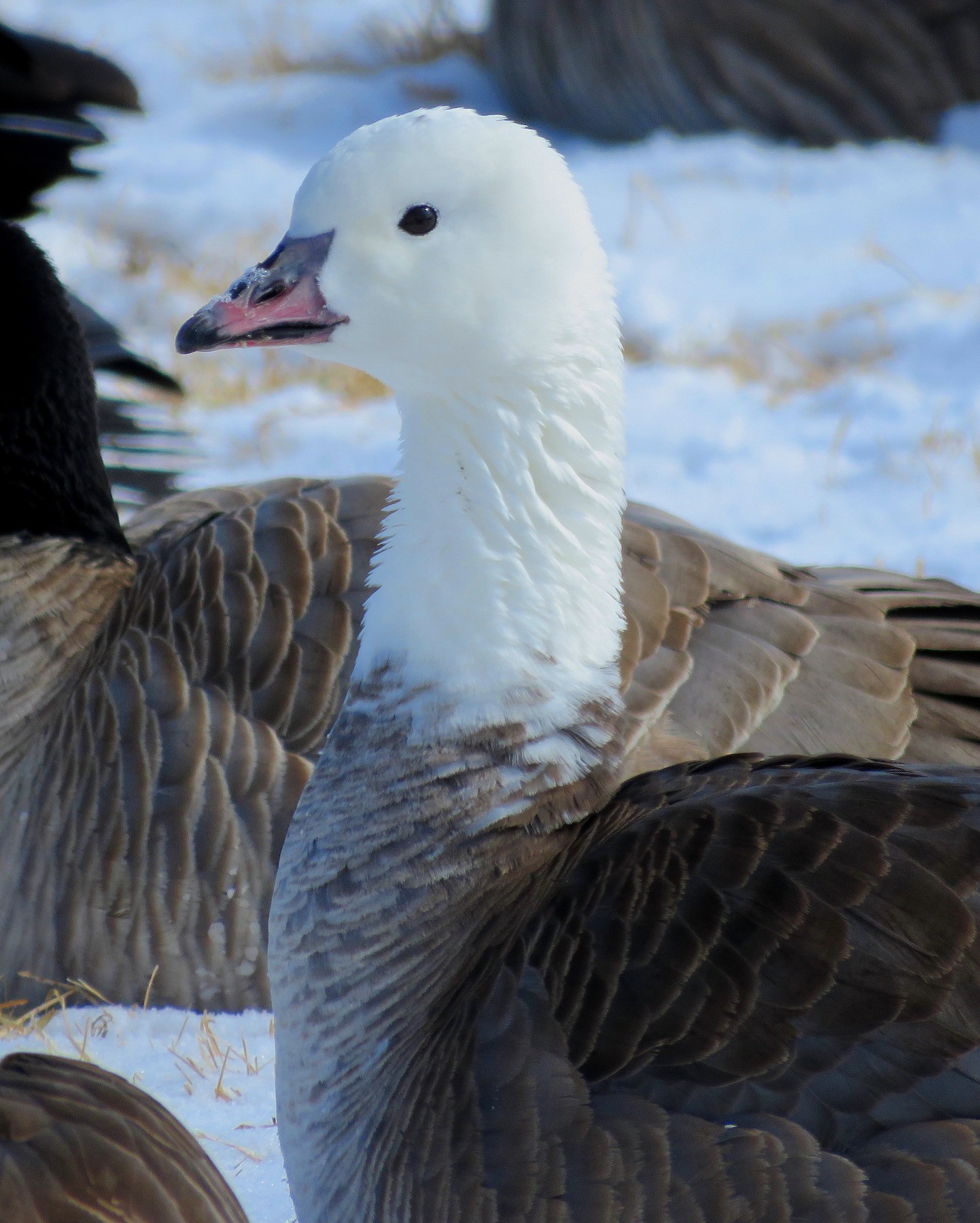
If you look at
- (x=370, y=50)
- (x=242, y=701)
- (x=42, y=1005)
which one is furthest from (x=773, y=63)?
(x=42, y=1005)

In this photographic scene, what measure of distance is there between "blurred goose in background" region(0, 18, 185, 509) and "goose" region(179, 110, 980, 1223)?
318cm

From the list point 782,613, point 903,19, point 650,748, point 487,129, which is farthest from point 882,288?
point 487,129

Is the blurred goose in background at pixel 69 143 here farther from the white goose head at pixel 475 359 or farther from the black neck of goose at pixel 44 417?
the white goose head at pixel 475 359

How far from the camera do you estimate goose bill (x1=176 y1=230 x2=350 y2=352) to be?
7.83 ft

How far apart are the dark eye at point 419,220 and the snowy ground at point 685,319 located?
1783 mm

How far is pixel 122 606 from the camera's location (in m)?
3.78

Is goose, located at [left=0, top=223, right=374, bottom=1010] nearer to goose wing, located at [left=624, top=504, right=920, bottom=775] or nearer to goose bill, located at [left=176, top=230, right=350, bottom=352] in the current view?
goose wing, located at [left=624, top=504, right=920, bottom=775]

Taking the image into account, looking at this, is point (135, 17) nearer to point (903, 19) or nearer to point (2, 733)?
point (903, 19)

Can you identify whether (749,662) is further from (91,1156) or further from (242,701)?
(91,1156)

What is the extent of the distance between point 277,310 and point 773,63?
8354 mm

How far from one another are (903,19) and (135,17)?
27.5 ft

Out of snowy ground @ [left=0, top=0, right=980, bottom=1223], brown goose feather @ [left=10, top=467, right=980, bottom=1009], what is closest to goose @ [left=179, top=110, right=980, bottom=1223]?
snowy ground @ [left=0, top=0, right=980, bottom=1223]

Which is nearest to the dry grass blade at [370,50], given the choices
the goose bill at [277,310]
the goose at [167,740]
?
the goose at [167,740]

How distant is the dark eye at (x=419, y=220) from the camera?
7.61 feet
